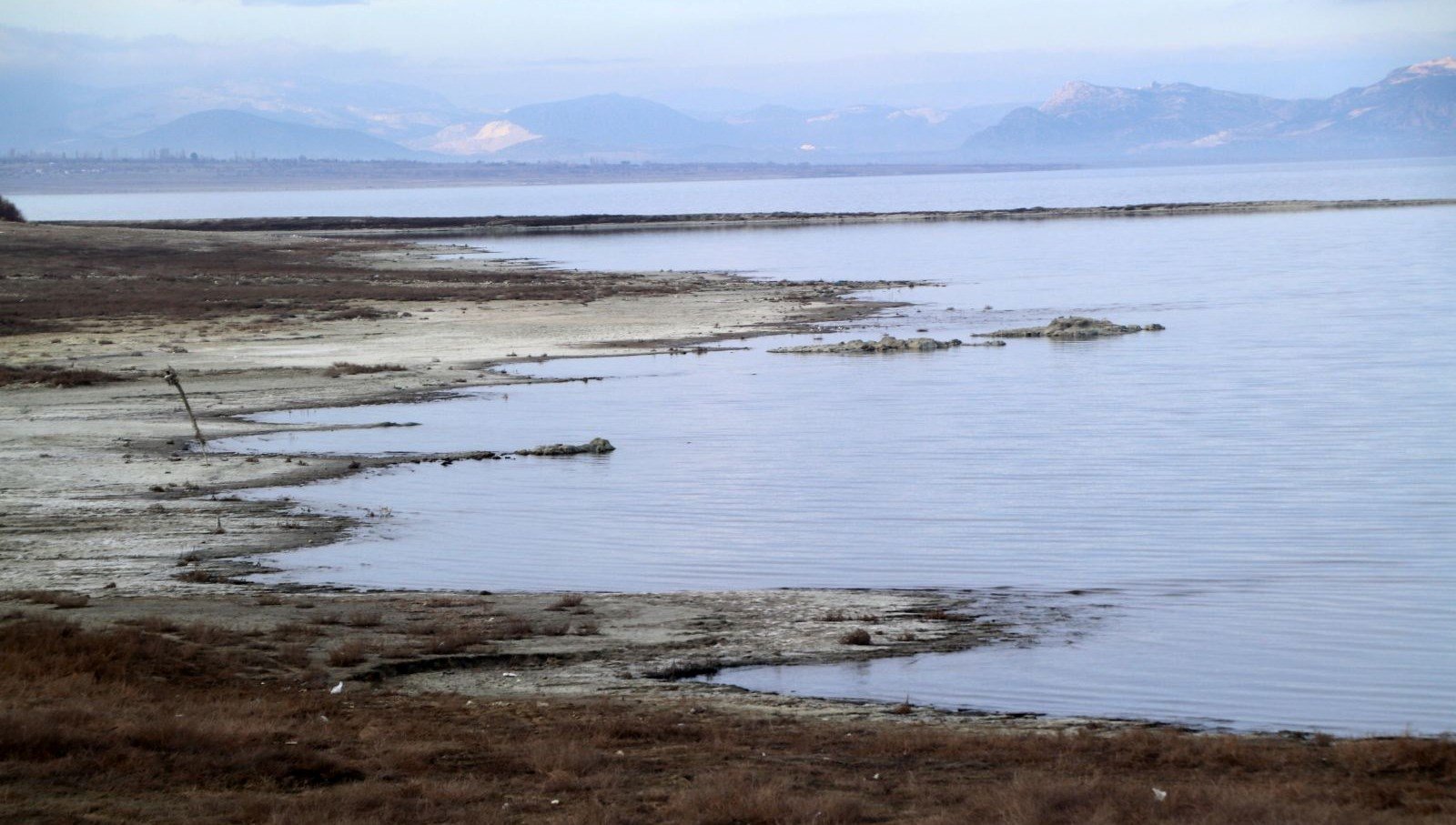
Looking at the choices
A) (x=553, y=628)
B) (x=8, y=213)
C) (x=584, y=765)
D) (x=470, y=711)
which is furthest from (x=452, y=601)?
(x=8, y=213)

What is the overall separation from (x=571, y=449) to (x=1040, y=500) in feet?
30.6

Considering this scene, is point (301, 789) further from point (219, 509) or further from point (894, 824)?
point (219, 509)

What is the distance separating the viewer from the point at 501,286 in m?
67.4

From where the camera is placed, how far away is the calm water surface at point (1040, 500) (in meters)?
15.2

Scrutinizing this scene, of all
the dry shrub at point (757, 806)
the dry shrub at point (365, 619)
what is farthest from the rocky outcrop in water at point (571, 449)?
the dry shrub at point (757, 806)

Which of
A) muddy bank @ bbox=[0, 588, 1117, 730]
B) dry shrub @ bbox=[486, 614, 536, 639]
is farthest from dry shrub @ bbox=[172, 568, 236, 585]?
dry shrub @ bbox=[486, 614, 536, 639]

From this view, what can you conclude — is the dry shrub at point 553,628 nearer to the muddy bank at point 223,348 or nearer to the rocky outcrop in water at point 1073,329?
the muddy bank at point 223,348

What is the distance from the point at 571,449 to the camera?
2922 centimetres

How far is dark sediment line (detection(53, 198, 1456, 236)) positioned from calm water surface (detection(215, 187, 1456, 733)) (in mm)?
86314

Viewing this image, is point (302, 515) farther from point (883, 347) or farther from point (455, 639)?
point (883, 347)

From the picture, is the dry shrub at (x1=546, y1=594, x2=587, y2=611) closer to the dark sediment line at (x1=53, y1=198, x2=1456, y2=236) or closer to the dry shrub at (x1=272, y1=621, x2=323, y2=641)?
the dry shrub at (x1=272, y1=621, x2=323, y2=641)

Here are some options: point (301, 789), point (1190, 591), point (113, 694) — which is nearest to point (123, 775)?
point (301, 789)

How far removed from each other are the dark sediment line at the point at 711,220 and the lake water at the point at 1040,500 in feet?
279

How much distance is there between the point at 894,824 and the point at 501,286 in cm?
5929
